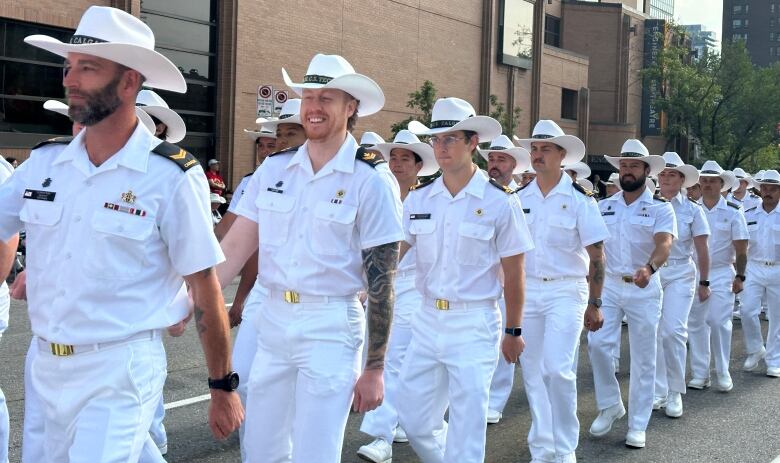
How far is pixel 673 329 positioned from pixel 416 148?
2.97m

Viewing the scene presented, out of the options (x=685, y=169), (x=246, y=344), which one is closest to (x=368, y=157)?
(x=246, y=344)

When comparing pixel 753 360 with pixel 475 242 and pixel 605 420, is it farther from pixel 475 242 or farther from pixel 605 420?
pixel 475 242

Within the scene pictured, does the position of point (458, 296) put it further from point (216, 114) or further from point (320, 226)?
point (216, 114)

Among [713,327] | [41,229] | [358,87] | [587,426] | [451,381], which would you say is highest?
[358,87]

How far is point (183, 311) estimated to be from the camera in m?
3.81

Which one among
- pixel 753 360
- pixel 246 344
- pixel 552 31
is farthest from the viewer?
pixel 552 31

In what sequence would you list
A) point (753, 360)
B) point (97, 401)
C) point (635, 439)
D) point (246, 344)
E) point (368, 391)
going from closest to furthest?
point (97, 401) → point (368, 391) → point (246, 344) → point (635, 439) → point (753, 360)

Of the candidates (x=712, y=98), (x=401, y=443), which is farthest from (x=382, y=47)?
(x=401, y=443)

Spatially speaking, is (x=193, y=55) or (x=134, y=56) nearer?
(x=134, y=56)

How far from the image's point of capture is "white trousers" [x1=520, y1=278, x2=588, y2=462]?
21.7ft

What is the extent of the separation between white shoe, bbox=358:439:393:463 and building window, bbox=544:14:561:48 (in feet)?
161

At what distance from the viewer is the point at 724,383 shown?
9945mm

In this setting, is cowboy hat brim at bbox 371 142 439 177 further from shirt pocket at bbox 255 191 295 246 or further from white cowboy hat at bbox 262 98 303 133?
shirt pocket at bbox 255 191 295 246

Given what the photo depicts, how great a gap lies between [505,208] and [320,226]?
1.76m
